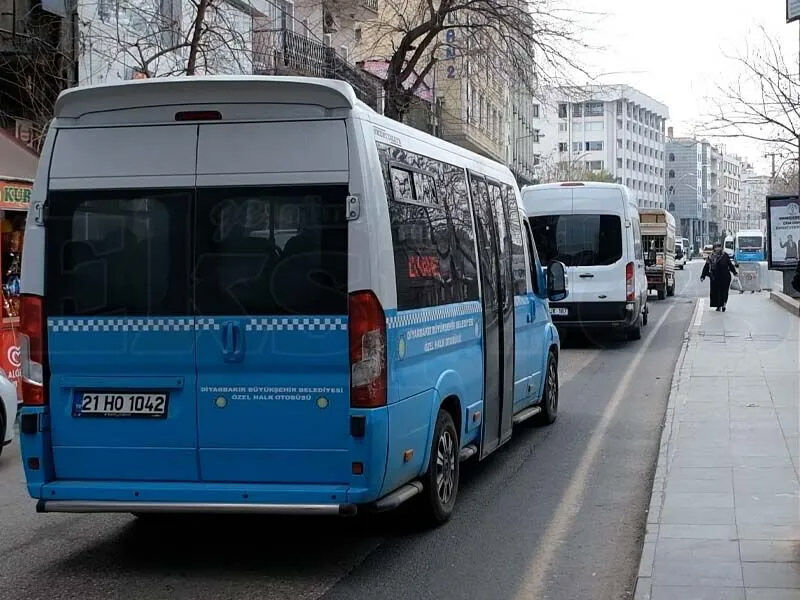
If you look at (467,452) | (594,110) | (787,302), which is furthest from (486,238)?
(594,110)

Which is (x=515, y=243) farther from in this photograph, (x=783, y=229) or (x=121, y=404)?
(x=783, y=229)

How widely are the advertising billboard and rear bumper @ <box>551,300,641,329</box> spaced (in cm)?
1197

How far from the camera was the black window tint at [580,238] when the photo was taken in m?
19.6

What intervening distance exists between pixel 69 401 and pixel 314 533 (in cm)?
188

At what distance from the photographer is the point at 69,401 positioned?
6.30m

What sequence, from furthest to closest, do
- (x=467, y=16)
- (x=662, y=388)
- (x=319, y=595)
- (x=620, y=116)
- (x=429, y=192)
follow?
(x=620, y=116), (x=467, y=16), (x=662, y=388), (x=429, y=192), (x=319, y=595)


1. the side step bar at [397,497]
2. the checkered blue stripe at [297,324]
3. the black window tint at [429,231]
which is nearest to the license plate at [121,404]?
the checkered blue stripe at [297,324]

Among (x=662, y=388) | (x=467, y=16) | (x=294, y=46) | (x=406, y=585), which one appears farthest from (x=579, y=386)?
(x=294, y=46)

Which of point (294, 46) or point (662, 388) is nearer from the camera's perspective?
point (662, 388)

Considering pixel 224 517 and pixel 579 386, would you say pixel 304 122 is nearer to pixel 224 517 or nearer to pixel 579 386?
pixel 224 517

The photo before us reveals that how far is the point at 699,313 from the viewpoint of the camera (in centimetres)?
2891

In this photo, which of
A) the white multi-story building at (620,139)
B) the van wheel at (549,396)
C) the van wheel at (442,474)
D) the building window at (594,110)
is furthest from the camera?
the building window at (594,110)

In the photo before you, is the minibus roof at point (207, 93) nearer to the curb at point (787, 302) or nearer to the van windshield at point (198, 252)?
the van windshield at point (198, 252)

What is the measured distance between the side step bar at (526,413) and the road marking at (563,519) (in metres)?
0.59
